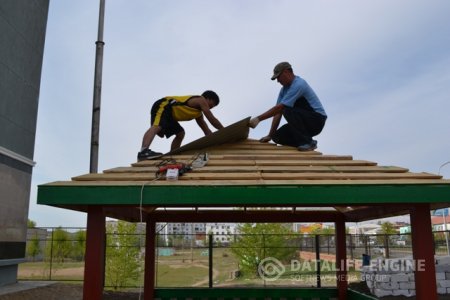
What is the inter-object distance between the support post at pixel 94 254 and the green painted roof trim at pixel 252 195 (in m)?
0.29

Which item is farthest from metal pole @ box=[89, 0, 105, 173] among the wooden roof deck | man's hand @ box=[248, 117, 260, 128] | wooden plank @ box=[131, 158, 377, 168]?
the wooden roof deck

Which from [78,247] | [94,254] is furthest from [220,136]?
[78,247]

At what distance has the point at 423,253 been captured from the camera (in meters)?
3.91

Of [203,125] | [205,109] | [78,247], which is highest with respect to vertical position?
[205,109]

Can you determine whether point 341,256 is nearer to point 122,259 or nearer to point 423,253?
point 423,253

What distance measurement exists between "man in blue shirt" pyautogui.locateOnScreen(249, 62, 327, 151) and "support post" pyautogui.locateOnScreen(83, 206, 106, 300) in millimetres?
2369

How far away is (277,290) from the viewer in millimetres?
8539

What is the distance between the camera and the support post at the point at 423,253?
3.88 meters

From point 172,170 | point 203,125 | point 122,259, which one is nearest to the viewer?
point 172,170

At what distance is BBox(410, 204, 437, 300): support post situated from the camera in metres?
3.88

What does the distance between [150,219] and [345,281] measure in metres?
4.15

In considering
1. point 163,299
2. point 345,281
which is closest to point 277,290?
point 345,281

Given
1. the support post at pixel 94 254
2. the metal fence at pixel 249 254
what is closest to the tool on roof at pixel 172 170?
the support post at pixel 94 254

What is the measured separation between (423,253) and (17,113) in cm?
1094
